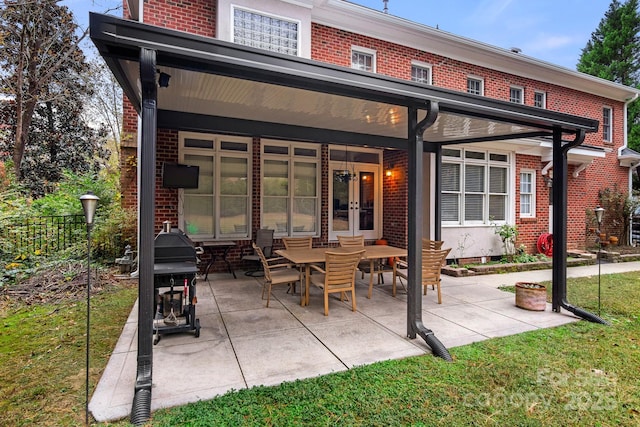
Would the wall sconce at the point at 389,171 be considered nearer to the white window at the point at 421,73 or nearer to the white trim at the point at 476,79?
the white window at the point at 421,73

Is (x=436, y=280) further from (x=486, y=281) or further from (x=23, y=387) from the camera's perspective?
(x=23, y=387)

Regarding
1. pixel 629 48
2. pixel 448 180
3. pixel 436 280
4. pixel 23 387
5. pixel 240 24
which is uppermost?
pixel 629 48

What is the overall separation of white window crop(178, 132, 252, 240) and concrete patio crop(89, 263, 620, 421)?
166 cm

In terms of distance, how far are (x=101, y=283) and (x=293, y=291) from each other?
11.8 ft

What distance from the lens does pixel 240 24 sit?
21.6ft

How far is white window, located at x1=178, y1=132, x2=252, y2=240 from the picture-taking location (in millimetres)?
7137

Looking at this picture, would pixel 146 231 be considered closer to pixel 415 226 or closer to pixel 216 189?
pixel 415 226

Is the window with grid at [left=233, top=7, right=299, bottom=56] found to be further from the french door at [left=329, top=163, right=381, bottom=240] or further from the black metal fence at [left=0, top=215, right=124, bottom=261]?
the black metal fence at [left=0, top=215, right=124, bottom=261]

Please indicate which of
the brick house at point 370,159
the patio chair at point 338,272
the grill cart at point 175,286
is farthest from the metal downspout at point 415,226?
the brick house at point 370,159

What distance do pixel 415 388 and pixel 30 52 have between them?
13.7 m

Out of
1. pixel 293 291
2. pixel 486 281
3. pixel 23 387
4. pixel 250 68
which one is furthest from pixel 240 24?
pixel 486 281

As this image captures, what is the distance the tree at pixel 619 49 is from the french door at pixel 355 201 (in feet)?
58.0

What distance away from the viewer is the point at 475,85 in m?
9.52

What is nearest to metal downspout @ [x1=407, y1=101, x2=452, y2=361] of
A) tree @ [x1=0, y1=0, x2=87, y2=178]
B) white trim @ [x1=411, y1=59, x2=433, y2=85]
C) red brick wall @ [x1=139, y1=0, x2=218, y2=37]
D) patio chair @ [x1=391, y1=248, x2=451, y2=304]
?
patio chair @ [x1=391, y1=248, x2=451, y2=304]
